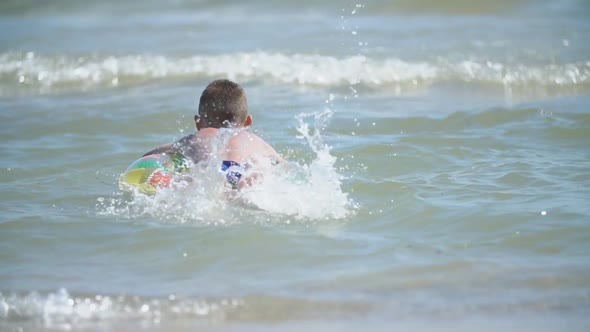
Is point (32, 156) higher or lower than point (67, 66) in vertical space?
lower

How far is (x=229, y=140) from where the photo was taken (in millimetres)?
6023

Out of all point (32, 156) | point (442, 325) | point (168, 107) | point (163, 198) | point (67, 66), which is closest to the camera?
point (442, 325)

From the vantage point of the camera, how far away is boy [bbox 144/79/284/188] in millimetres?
5957

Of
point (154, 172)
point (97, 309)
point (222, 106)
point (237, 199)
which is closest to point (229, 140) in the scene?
point (222, 106)

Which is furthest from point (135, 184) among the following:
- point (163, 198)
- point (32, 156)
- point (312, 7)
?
point (312, 7)

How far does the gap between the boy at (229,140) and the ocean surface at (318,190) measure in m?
0.16

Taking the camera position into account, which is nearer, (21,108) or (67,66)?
(21,108)

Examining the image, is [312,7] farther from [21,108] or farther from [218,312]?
[218,312]

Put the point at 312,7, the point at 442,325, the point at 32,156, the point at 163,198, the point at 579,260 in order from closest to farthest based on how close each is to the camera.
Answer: the point at 442,325
the point at 579,260
the point at 163,198
the point at 32,156
the point at 312,7

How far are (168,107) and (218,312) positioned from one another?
5250 mm

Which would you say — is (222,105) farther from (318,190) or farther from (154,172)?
(318,190)

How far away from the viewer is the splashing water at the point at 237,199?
5703 mm

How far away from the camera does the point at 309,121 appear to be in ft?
28.5

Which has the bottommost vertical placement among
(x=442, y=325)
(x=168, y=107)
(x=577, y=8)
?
(x=442, y=325)
